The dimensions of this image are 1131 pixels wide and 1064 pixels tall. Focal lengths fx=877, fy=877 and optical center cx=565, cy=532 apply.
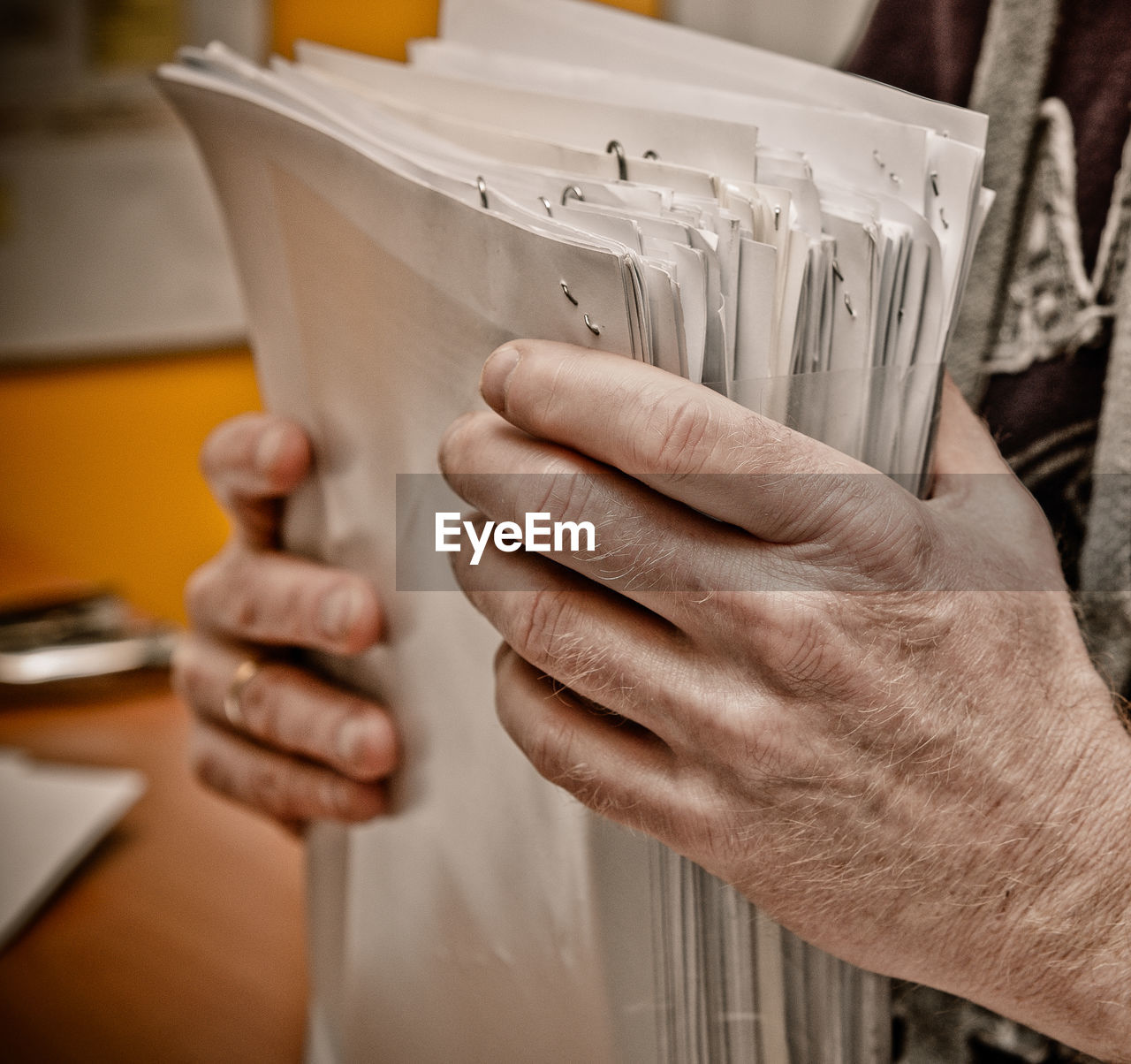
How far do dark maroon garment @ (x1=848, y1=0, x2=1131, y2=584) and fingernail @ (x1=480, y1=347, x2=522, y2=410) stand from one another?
37cm

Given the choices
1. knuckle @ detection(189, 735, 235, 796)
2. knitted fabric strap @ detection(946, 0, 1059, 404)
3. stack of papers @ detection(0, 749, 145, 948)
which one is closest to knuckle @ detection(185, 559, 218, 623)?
knuckle @ detection(189, 735, 235, 796)

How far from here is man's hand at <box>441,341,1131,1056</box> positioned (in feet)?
1.09

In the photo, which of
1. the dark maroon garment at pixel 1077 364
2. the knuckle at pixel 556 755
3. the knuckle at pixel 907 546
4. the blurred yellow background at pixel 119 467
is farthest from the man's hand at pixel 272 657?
the blurred yellow background at pixel 119 467

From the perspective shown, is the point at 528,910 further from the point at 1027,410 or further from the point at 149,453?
the point at 149,453

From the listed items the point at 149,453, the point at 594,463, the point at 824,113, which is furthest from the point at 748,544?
the point at 149,453

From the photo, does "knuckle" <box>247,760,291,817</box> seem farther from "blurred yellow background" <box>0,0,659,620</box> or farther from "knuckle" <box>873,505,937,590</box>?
"blurred yellow background" <box>0,0,659,620</box>

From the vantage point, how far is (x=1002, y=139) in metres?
0.57

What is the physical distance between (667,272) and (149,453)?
179cm

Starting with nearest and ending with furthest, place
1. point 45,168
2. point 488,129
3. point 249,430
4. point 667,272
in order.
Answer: point 667,272 < point 488,129 < point 249,430 < point 45,168

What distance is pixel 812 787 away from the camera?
0.36 metres

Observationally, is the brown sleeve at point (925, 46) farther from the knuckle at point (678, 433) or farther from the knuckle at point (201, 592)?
the knuckle at point (201, 592)

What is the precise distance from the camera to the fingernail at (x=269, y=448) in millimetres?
498

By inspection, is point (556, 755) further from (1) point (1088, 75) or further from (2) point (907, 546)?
(1) point (1088, 75)

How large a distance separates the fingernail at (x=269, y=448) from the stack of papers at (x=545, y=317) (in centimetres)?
2
